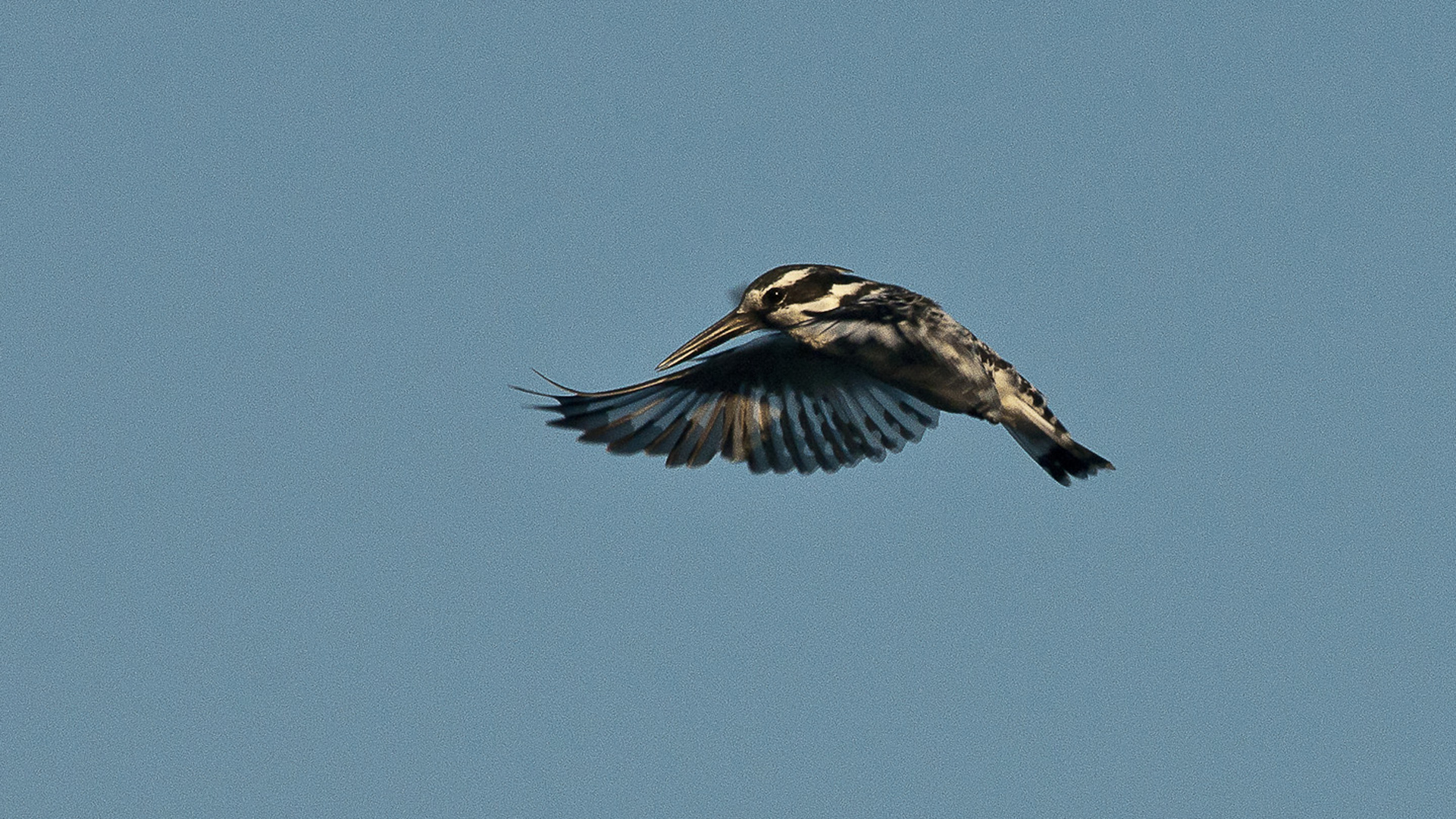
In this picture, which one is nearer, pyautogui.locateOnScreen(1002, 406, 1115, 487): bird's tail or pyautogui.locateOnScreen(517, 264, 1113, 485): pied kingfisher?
pyautogui.locateOnScreen(517, 264, 1113, 485): pied kingfisher

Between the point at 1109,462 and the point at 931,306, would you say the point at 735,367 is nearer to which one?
the point at 931,306

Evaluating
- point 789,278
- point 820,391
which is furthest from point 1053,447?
point 789,278

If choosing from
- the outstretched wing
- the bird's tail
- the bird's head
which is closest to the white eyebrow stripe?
the bird's head

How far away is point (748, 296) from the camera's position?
11.6 m

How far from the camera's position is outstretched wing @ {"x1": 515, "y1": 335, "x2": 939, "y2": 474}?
1248 centimetres

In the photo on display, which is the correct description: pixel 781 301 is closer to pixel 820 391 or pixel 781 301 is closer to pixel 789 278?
pixel 789 278

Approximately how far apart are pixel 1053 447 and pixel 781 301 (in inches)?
89.3

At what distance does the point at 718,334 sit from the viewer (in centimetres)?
1156

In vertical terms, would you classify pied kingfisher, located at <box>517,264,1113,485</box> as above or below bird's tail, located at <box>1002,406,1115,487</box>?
above

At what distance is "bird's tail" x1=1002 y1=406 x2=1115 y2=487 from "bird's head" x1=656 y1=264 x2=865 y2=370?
1.55 metres

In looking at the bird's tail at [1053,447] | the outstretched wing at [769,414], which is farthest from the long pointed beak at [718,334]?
the bird's tail at [1053,447]

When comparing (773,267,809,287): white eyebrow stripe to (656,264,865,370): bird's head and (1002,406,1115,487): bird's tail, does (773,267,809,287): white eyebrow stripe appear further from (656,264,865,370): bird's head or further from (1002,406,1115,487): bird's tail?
(1002,406,1115,487): bird's tail

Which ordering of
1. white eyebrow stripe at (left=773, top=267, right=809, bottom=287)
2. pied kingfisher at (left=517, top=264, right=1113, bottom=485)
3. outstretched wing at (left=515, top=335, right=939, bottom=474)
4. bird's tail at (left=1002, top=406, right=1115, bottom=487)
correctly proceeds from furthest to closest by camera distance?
outstretched wing at (left=515, top=335, right=939, bottom=474) < bird's tail at (left=1002, top=406, right=1115, bottom=487) < white eyebrow stripe at (left=773, top=267, right=809, bottom=287) < pied kingfisher at (left=517, top=264, right=1113, bottom=485)

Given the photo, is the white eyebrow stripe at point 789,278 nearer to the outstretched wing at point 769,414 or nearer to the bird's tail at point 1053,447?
the outstretched wing at point 769,414
